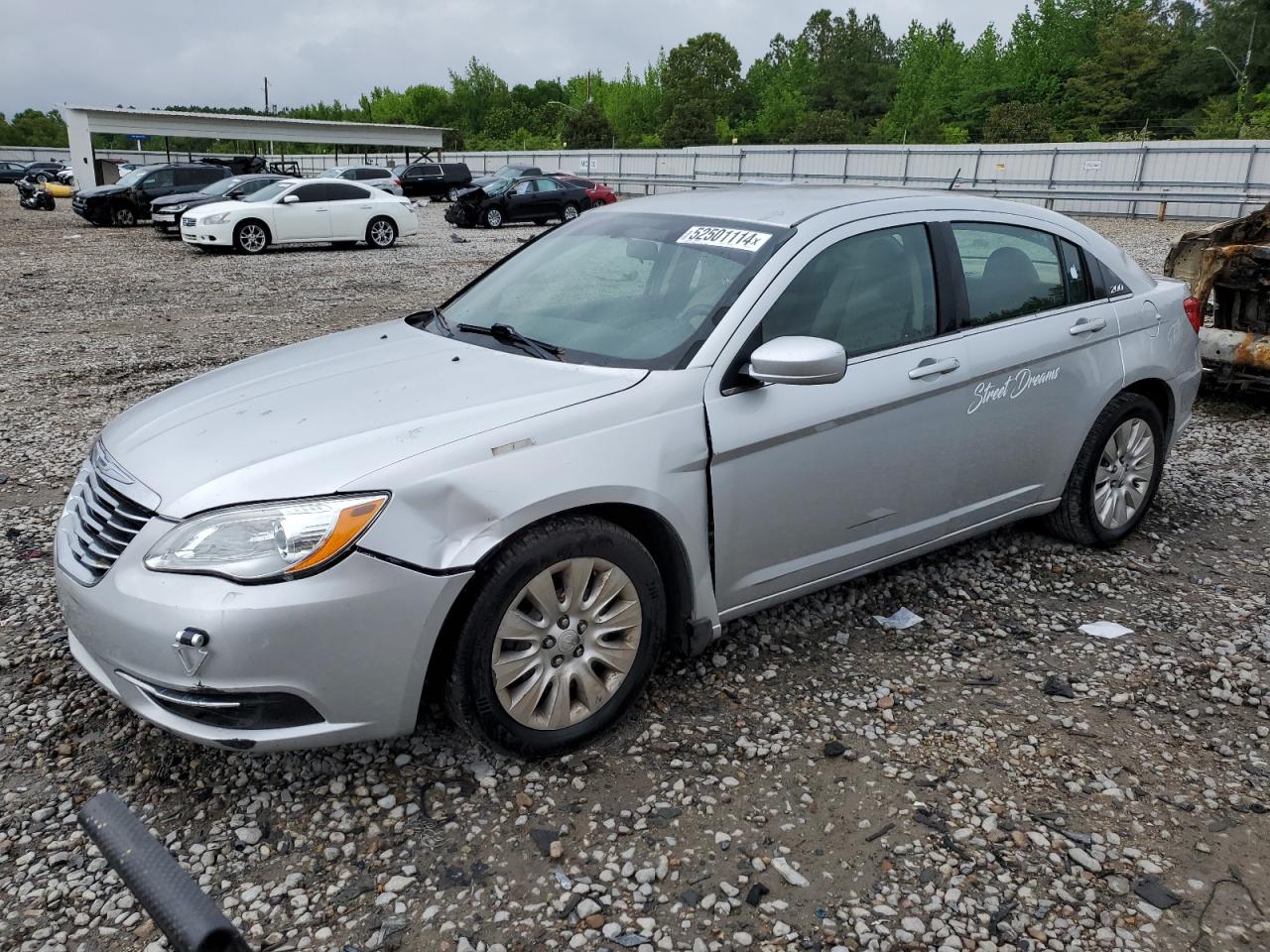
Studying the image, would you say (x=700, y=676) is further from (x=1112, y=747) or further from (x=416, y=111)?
(x=416, y=111)

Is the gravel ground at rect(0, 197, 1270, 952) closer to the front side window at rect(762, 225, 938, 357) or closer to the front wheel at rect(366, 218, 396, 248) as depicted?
the front side window at rect(762, 225, 938, 357)

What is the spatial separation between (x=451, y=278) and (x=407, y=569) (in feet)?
43.8

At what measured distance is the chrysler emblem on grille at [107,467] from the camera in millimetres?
3049

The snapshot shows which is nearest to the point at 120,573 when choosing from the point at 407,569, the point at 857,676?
the point at 407,569

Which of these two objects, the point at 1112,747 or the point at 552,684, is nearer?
the point at 552,684

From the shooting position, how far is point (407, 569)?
8.95 feet

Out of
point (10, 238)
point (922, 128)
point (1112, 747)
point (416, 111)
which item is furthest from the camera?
point (416, 111)

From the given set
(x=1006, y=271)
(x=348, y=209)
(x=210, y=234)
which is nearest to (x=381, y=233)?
(x=348, y=209)

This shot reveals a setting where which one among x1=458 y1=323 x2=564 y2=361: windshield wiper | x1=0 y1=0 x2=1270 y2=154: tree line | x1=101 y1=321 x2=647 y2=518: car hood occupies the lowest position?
x1=101 y1=321 x2=647 y2=518: car hood

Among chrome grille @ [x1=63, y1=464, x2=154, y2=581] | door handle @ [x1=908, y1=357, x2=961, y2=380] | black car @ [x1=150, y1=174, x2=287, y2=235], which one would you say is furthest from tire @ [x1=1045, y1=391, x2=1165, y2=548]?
black car @ [x1=150, y1=174, x2=287, y2=235]

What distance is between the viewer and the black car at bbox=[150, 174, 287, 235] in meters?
21.4

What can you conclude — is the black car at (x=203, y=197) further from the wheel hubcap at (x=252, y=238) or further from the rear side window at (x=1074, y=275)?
the rear side window at (x=1074, y=275)

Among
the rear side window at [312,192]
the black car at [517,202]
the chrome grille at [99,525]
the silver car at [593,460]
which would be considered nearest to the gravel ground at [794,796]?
the silver car at [593,460]

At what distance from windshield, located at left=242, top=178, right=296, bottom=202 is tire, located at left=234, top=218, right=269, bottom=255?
593mm
